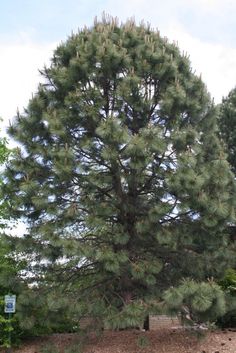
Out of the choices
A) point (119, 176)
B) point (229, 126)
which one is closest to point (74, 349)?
point (119, 176)

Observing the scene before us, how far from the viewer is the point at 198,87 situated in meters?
10.8

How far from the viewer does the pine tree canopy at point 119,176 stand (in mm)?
9297

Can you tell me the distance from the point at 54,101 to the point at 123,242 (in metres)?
3.39

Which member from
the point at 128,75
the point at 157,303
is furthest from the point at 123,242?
the point at 128,75

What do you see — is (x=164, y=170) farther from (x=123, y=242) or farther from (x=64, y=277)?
(x=64, y=277)

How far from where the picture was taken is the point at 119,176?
10.2m

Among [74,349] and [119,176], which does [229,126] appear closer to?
[119,176]

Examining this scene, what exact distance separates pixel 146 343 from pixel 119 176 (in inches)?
127

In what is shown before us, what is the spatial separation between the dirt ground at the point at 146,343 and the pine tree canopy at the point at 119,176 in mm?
985

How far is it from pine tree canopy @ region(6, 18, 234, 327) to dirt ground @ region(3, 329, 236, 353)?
98cm

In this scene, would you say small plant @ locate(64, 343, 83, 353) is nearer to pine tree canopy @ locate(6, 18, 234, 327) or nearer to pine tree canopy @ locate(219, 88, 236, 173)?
pine tree canopy @ locate(6, 18, 234, 327)

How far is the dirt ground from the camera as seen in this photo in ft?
32.2

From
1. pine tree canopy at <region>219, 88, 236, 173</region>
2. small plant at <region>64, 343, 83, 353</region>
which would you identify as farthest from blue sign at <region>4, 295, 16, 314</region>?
pine tree canopy at <region>219, 88, 236, 173</region>

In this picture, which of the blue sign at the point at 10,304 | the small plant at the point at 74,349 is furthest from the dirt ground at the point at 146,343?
the blue sign at the point at 10,304
